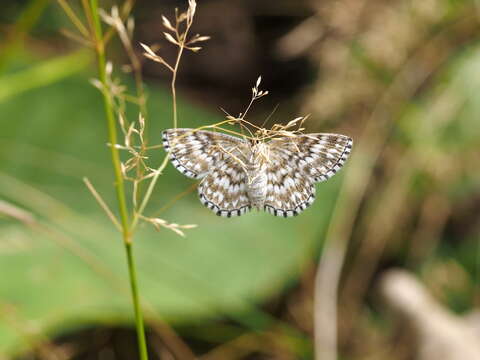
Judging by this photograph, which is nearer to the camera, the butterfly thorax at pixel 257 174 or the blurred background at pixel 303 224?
the butterfly thorax at pixel 257 174

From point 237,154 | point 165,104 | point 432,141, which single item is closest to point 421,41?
point 432,141

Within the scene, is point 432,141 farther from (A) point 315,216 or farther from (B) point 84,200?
(B) point 84,200

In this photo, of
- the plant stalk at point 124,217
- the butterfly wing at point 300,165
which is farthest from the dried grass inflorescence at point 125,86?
the butterfly wing at point 300,165

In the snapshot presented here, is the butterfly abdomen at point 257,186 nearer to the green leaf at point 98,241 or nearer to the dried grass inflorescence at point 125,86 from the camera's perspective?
the dried grass inflorescence at point 125,86

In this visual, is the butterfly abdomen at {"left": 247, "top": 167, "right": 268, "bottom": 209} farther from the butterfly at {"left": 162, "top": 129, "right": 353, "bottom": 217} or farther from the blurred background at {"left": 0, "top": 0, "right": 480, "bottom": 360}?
the blurred background at {"left": 0, "top": 0, "right": 480, "bottom": 360}

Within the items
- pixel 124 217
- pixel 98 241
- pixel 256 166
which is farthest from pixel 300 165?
pixel 98 241

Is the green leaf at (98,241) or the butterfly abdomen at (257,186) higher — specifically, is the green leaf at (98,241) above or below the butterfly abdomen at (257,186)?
below

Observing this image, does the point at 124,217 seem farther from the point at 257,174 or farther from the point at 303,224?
the point at 303,224
